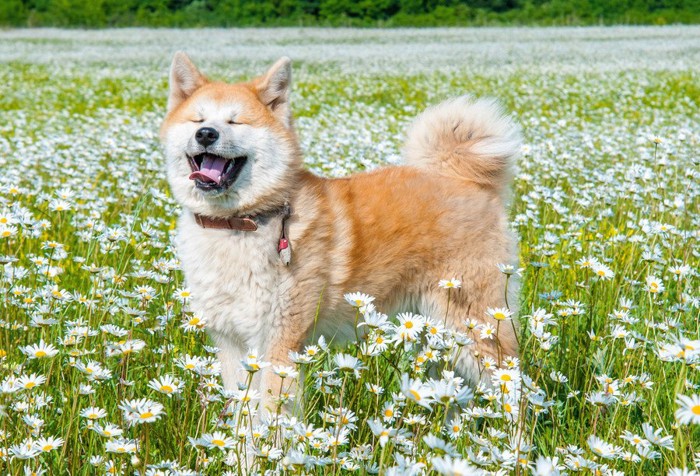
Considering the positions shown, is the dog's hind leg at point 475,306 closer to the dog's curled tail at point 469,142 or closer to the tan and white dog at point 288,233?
the tan and white dog at point 288,233

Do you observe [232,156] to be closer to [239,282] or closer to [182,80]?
[239,282]

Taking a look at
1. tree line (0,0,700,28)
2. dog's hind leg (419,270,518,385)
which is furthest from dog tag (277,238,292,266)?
tree line (0,0,700,28)

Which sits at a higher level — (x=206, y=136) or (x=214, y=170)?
(x=206, y=136)

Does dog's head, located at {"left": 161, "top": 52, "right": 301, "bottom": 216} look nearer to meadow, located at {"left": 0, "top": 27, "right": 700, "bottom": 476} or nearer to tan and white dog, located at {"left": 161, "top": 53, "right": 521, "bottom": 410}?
tan and white dog, located at {"left": 161, "top": 53, "right": 521, "bottom": 410}

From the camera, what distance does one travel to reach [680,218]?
493 cm

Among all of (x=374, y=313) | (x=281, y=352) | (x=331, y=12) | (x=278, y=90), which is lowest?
(x=331, y=12)

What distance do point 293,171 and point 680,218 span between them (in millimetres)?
2760

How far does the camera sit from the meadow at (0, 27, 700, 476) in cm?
211

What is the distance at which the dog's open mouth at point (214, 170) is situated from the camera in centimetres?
328

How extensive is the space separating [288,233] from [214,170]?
1.34 feet

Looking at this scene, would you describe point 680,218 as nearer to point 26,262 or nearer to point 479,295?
point 479,295

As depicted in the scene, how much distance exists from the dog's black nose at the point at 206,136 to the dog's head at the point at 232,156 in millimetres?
45

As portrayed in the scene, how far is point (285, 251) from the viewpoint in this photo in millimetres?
3215

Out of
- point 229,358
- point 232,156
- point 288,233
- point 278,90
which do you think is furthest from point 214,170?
point 229,358
